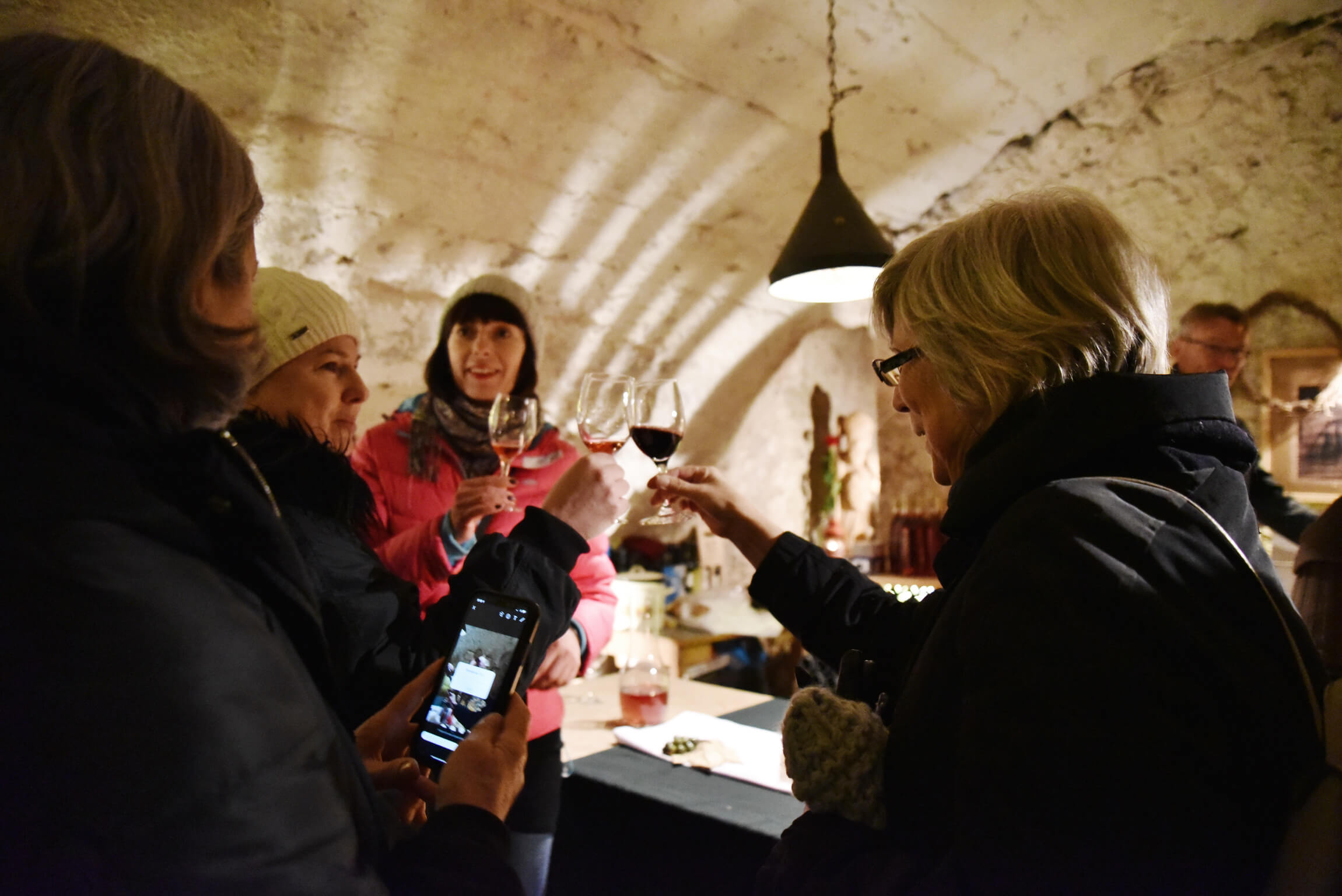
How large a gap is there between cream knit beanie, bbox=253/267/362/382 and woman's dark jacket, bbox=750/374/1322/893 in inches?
41.4

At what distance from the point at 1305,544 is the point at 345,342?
148 centimetres

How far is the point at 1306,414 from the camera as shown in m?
2.99

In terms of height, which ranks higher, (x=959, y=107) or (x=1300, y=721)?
(x=959, y=107)

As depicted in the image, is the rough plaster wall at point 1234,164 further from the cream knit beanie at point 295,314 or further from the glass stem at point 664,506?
the cream knit beanie at point 295,314

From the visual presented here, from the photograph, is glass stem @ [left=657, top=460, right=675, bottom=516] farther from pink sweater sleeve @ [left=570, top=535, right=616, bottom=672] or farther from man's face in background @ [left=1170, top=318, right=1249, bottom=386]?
man's face in background @ [left=1170, top=318, right=1249, bottom=386]

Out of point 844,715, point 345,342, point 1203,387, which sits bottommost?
point 844,715

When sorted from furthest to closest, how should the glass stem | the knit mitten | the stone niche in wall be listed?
the stone niche in wall, the glass stem, the knit mitten

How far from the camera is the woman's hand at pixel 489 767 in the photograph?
697mm

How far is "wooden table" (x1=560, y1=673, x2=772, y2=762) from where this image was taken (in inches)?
67.7

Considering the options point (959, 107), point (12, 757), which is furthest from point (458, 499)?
point (959, 107)

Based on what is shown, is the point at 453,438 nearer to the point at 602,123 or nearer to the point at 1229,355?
the point at 602,123

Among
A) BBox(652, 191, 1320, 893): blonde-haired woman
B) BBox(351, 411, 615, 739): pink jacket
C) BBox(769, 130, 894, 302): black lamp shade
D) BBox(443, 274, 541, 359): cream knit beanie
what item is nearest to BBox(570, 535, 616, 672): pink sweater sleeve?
BBox(351, 411, 615, 739): pink jacket

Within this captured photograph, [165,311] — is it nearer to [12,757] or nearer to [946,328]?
[12,757]

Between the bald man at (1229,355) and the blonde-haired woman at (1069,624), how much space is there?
2172mm
